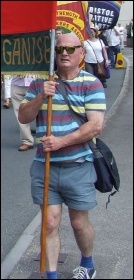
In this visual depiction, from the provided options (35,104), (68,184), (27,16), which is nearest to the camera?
(27,16)

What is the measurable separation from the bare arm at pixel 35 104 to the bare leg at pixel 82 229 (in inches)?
26.2

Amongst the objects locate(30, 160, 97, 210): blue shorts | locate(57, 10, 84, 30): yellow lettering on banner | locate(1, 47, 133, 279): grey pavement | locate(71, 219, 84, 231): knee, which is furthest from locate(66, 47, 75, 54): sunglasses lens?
locate(1, 47, 133, 279): grey pavement

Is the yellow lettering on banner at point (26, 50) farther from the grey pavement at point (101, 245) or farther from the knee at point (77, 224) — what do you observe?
the grey pavement at point (101, 245)

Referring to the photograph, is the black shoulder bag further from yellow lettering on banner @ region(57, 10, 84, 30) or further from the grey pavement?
yellow lettering on banner @ region(57, 10, 84, 30)

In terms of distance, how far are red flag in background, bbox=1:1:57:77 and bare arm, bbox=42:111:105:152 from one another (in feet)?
1.32

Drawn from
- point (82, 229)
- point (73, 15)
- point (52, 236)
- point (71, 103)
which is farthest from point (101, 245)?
point (73, 15)

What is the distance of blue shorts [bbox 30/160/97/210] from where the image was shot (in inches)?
161

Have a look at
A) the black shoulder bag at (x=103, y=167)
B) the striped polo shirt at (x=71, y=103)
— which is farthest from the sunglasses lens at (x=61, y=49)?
the black shoulder bag at (x=103, y=167)

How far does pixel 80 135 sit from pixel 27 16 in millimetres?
833

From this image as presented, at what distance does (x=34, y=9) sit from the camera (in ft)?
11.4

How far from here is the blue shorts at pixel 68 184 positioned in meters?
4.10

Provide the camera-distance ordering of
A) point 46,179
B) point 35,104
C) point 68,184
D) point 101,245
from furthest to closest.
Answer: point 101,245 < point 68,184 < point 35,104 < point 46,179

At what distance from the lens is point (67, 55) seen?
13.0 feet

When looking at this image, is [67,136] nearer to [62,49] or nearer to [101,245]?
[62,49]
